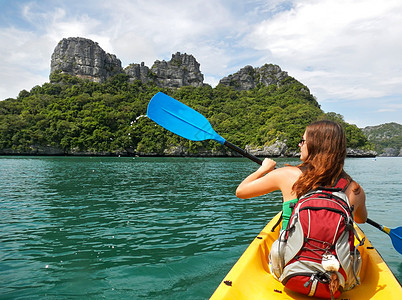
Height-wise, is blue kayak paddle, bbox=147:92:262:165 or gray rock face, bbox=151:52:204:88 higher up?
gray rock face, bbox=151:52:204:88

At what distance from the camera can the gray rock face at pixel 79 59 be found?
4988 inches

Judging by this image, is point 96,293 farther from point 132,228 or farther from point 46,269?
point 132,228

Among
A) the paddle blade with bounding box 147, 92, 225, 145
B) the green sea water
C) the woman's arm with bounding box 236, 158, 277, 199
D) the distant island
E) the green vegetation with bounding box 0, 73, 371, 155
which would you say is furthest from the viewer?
the distant island

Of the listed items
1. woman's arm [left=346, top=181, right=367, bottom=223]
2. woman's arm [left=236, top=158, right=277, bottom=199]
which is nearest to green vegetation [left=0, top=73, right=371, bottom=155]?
woman's arm [left=346, top=181, right=367, bottom=223]

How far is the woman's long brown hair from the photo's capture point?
87.1 inches

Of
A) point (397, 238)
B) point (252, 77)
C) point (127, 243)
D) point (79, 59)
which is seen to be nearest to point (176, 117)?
point (127, 243)

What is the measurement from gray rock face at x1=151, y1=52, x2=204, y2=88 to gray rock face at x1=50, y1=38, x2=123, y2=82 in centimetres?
2884

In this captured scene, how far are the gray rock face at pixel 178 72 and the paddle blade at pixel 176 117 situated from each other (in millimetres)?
147936

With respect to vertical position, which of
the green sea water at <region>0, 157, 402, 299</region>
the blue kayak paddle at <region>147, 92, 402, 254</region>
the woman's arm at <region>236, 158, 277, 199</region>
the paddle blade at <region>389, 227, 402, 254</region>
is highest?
the blue kayak paddle at <region>147, 92, 402, 254</region>

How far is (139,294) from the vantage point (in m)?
3.90

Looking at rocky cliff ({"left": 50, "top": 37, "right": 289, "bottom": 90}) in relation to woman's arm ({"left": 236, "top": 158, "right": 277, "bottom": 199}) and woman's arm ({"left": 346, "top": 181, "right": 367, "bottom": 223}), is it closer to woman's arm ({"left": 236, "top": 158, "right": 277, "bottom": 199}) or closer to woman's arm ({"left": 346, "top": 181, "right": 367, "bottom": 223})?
woman's arm ({"left": 236, "top": 158, "right": 277, "bottom": 199})

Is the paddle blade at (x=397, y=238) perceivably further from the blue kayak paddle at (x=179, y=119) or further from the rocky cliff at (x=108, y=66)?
the rocky cliff at (x=108, y=66)

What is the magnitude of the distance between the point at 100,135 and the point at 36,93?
1728 inches

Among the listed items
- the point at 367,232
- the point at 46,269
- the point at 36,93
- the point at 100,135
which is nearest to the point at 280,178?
the point at 46,269
